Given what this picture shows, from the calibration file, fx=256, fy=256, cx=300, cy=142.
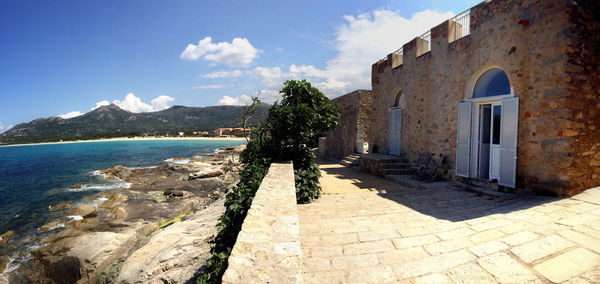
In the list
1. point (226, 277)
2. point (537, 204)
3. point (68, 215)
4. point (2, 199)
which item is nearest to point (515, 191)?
point (537, 204)

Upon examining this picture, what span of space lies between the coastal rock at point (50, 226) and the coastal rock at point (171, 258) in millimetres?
→ 6093

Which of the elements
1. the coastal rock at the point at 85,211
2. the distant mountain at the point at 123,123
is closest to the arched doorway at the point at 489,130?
the coastal rock at the point at 85,211

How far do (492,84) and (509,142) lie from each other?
65.3 inches

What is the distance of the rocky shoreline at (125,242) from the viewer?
5574 millimetres

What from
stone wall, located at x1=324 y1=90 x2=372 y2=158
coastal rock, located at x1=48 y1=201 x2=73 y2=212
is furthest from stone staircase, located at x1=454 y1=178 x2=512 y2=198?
coastal rock, located at x1=48 y1=201 x2=73 y2=212

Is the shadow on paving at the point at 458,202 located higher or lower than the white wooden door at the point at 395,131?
lower

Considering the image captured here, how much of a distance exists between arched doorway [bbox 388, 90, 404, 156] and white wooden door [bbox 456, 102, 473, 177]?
3.29 metres

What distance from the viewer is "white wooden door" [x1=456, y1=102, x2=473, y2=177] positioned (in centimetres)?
712

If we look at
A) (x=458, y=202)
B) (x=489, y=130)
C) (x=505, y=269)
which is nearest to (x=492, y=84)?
(x=489, y=130)

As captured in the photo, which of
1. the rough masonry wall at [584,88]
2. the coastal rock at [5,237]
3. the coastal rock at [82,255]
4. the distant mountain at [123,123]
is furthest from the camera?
the distant mountain at [123,123]

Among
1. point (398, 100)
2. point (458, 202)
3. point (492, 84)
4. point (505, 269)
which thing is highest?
point (398, 100)

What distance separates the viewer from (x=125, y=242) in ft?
24.4

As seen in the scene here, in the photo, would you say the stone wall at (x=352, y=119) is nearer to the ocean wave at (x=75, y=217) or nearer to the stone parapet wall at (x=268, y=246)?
the stone parapet wall at (x=268, y=246)

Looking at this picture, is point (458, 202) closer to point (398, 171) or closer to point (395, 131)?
point (398, 171)
